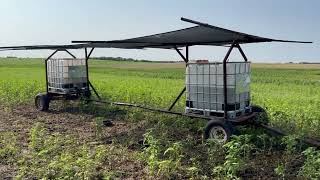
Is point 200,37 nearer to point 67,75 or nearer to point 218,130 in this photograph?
point 218,130

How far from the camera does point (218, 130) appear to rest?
8.20 m

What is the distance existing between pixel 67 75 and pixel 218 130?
7296mm

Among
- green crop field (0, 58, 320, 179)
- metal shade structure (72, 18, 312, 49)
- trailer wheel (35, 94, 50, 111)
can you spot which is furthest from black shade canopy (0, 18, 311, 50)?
trailer wheel (35, 94, 50, 111)

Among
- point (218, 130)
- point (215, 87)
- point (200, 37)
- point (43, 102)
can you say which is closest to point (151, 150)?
point (218, 130)

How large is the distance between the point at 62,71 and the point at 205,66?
22.5 feet

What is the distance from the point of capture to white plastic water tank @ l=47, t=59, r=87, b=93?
45.8 ft

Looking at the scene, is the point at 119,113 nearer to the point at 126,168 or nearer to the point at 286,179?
the point at 126,168

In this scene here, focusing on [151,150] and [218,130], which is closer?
[151,150]

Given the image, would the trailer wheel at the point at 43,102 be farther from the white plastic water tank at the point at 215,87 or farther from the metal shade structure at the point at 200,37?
the white plastic water tank at the point at 215,87

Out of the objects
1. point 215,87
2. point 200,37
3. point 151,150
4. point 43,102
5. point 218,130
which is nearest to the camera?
point 151,150

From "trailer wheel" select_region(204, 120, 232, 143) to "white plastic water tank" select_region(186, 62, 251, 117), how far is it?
0.50 metres

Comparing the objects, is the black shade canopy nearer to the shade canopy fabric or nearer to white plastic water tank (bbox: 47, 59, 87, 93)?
the shade canopy fabric

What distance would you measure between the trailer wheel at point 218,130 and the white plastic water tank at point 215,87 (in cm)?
50

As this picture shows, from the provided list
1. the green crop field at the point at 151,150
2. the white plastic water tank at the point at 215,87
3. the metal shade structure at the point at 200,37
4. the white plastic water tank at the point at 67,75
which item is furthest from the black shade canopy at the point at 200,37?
the white plastic water tank at the point at 67,75
